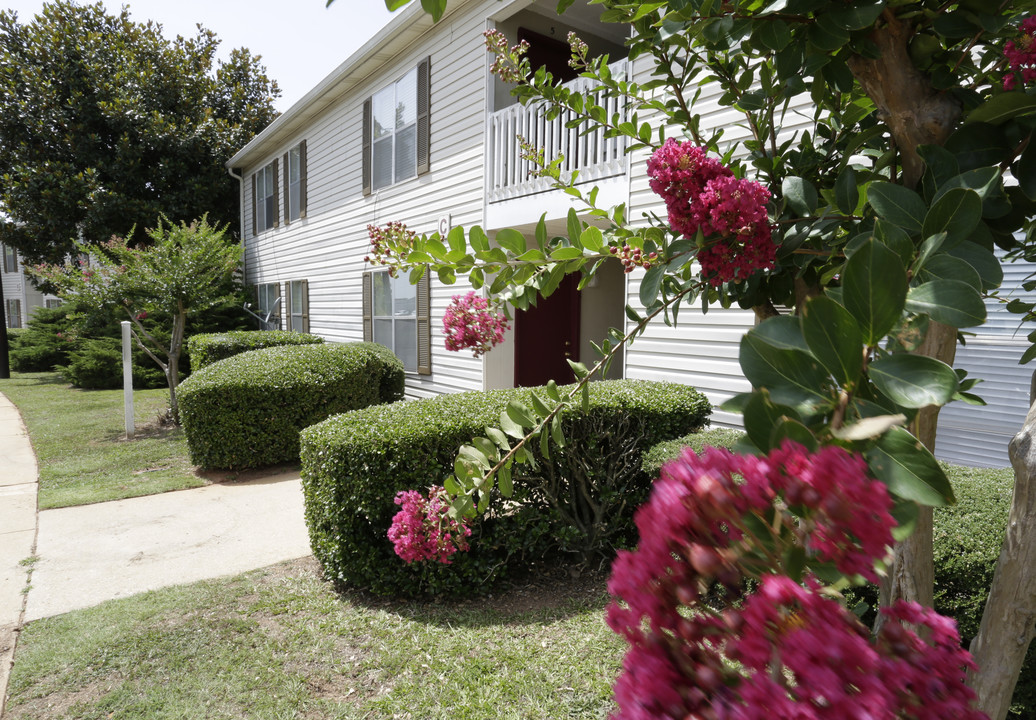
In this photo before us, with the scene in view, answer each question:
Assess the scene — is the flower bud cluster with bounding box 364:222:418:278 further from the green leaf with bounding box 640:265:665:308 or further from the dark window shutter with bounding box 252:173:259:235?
the dark window shutter with bounding box 252:173:259:235

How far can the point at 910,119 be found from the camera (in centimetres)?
122

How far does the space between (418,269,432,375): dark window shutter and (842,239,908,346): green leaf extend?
29.4 ft

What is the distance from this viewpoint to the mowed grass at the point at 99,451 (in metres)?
6.75

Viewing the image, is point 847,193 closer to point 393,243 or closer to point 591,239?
point 591,239

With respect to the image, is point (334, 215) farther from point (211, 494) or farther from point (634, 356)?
point (634, 356)

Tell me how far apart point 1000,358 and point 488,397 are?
3.43 m

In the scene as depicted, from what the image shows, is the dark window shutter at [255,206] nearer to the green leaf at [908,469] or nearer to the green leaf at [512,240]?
the green leaf at [512,240]

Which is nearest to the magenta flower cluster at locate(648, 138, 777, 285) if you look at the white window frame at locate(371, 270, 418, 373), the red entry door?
the red entry door

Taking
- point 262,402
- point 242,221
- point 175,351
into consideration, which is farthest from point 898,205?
point 242,221

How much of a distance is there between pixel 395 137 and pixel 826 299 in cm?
1075

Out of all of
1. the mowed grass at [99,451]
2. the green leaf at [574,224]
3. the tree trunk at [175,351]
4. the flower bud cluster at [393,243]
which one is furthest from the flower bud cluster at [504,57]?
the tree trunk at [175,351]

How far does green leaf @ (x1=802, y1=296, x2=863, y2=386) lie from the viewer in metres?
0.58

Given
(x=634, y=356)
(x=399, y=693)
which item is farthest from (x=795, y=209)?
(x=634, y=356)

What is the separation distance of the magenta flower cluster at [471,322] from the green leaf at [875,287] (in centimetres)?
125
